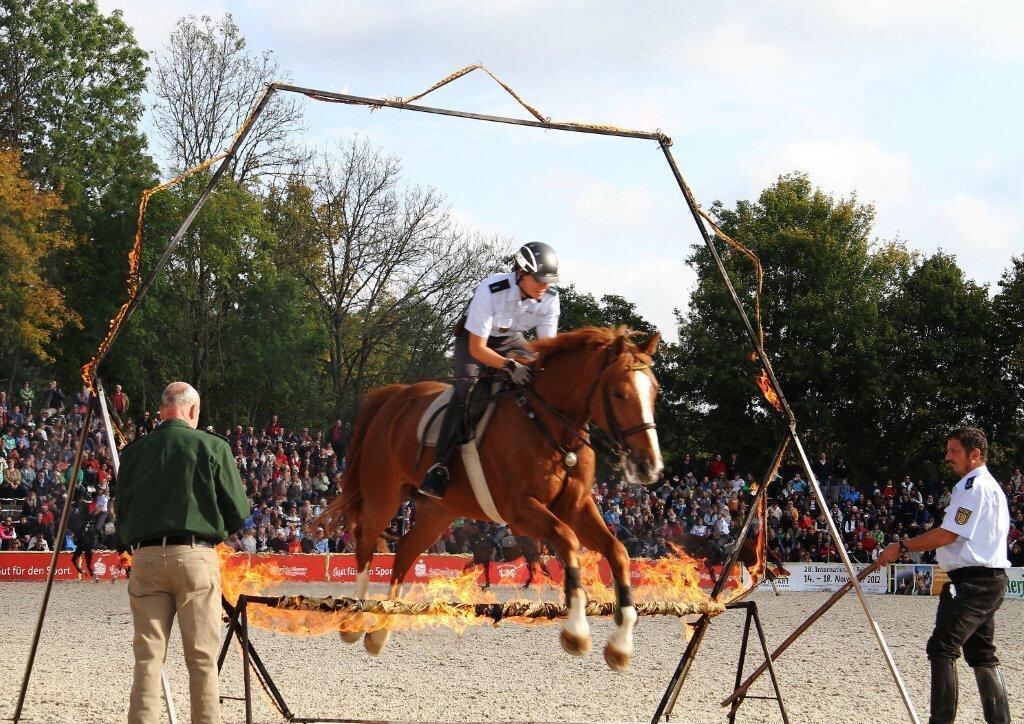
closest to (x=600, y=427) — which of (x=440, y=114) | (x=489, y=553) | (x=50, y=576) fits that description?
(x=440, y=114)

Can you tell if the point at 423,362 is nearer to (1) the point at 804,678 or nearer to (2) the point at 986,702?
(1) the point at 804,678

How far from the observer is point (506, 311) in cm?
764

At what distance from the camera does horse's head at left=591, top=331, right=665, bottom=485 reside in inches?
257

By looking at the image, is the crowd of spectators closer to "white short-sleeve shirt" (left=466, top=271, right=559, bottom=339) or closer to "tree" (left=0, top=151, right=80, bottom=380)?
"tree" (left=0, top=151, right=80, bottom=380)

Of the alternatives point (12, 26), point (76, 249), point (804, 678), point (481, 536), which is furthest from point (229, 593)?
point (12, 26)

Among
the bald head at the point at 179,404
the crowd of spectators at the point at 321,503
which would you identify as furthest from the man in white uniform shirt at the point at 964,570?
the crowd of spectators at the point at 321,503

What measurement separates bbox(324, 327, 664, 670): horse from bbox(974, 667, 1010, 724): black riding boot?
253 centimetres

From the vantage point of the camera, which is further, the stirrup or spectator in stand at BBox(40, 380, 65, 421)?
spectator in stand at BBox(40, 380, 65, 421)

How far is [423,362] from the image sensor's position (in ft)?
109

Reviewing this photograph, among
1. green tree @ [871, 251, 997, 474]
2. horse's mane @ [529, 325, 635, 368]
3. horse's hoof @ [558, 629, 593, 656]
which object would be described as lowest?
horse's hoof @ [558, 629, 593, 656]

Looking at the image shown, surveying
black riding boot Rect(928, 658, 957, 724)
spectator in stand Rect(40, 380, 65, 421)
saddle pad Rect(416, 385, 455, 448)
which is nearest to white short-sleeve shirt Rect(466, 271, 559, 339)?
saddle pad Rect(416, 385, 455, 448)

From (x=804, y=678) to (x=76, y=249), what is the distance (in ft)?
99.3

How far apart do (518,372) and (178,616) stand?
263 cm

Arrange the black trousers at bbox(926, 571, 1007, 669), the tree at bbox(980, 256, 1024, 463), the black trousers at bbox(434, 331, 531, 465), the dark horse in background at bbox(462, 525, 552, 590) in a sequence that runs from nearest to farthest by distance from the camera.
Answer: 1. the black trousers at bbox(926, 571, 1007, 669)
2. the black trousers at bbox(434, 331, 531, 465)
3. the dark horse in background at bbox(462, 525, 552, 590)
4. the tree at bbox(980, 256, 1024, 463)
